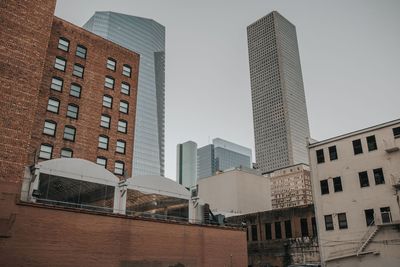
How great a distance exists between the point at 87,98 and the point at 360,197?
32949mm

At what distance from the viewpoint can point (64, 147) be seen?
3841 centimetres

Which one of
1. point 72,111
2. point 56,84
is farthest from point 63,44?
point 72,111

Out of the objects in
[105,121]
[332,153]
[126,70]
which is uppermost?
[126,70]

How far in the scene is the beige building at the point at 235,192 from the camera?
203 feet

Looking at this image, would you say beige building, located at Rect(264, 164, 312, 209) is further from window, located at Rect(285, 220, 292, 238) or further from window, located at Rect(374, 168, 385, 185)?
window, located at Rect(374, 168, 385, 185)

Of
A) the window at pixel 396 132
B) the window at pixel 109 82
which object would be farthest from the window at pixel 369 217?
the window at pixel 109 82

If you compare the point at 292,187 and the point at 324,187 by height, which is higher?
the point at 292,187

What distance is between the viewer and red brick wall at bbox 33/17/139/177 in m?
38.7

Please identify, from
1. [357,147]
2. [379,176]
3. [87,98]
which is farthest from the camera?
[87,98]

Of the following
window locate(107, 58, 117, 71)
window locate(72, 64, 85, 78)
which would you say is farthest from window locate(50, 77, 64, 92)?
window locate(107, 58, 117, 71)

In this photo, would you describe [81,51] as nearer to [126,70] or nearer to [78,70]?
[78,70]

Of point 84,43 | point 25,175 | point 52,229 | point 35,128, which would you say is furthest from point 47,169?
Answer: point 84,43

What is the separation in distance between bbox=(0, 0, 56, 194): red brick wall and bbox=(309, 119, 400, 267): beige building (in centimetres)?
3072

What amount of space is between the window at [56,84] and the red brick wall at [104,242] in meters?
20.3
